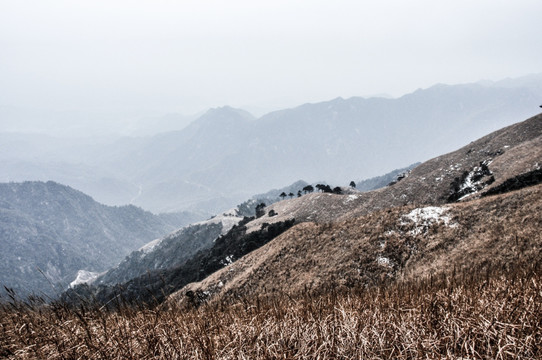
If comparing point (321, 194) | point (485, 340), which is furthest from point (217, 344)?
point (321, 194)

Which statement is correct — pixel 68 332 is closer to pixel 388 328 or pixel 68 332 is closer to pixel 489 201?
pixel 388 328

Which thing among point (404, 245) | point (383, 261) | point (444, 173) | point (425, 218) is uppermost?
point (444, 173)

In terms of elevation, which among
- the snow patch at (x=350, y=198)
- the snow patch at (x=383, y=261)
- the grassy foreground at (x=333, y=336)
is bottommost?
the snow patch at (x=383, y=261)

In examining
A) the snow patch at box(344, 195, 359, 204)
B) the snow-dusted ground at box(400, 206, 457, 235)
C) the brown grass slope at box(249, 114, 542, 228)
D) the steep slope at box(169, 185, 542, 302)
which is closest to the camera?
the steep slope at box(169, 185, 542, 302)

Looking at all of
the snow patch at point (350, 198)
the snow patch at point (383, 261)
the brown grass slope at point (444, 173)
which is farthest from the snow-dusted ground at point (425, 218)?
the snow patch at point (350, 198)

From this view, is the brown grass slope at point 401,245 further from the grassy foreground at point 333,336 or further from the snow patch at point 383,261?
the grassy foreground at point 333,336

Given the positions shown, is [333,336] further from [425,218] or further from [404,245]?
[425,218]

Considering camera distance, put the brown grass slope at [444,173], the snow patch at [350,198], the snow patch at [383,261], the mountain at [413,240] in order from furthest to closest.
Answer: the snow patch at [350,198], the brown grass slope at [444,173], the snow patch at [383,261], the mountain at [413,240]

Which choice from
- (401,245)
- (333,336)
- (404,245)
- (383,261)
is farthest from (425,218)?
(333,336)

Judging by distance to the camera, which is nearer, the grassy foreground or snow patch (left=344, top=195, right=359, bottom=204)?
the grassy foreground

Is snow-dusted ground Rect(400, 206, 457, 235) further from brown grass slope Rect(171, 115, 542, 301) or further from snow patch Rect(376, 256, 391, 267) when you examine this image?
snow patch Rect(376, 256, 391, 267)

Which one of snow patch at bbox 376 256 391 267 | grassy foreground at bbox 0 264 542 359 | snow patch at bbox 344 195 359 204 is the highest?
grassy foreground at bbox 0 264 542 359

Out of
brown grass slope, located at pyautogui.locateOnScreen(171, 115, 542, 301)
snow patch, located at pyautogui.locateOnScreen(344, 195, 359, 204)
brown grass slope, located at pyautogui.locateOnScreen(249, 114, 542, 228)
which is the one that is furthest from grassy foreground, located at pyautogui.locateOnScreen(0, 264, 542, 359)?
snow patch, located at pyautogui.locateOnScreen(344, 195, 359, 204)

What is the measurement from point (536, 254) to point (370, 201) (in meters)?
51.4
